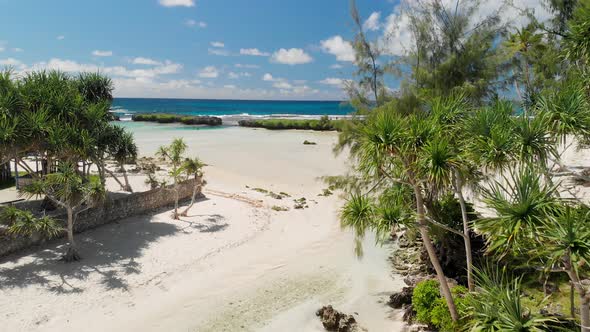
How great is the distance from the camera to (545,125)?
6.55 metres

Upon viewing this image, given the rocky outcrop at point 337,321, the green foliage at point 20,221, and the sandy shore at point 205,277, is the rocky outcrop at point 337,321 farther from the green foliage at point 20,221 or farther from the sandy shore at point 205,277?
the green foliage at point 20,221

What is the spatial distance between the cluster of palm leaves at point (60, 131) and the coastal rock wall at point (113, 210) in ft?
2.21

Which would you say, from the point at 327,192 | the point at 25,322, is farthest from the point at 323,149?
the point at 25,322

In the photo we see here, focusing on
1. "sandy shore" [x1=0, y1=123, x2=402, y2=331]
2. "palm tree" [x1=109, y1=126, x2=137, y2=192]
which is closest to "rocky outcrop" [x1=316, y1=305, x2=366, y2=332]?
"sandy shore" [x1=0, y1=123, x2=402, y2=331]

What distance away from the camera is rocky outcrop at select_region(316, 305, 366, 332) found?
9492mm

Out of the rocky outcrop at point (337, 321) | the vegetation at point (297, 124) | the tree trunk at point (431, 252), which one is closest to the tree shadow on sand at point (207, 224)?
the rocky outcrop at point (337, 321)

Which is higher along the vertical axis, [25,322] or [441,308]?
[441,308]

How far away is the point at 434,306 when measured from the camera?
9.13 meters

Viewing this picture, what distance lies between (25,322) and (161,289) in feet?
11.2

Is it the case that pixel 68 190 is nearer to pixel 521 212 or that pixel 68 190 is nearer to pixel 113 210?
pixel 113 210

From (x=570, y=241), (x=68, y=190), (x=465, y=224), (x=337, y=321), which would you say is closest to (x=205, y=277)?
(x=337, y=321)

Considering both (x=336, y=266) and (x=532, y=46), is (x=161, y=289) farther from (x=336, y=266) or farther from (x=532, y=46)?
(x=532, y=46)

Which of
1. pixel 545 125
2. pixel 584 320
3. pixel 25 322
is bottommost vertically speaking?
pixel 25 322

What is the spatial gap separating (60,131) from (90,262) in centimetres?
484
